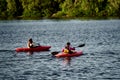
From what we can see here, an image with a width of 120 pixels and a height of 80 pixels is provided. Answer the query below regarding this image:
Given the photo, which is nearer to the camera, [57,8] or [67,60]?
[67,60]

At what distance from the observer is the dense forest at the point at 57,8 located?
154125 mm

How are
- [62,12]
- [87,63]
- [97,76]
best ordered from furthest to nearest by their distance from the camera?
[62,12]
[87,63]
[97,76]

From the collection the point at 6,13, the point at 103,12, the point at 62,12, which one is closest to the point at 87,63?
the point at 103,12

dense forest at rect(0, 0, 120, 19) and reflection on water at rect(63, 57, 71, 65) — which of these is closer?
reflection on water at rect(63, 57, 71, 65)

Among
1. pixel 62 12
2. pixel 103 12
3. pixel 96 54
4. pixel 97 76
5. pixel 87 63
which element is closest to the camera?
pixel 97 76

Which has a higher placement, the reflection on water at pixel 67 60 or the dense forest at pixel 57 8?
the reflection on water at pixel 67 60

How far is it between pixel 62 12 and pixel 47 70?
127 metres

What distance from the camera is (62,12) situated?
551 ft

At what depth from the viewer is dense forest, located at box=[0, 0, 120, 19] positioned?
154 meters

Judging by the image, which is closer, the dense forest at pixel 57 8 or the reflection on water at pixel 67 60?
the reflection on water at pixel 67 60

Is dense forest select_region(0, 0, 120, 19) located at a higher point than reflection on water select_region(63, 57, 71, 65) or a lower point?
lower

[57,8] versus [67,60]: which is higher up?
[67,60]

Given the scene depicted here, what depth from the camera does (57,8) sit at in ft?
572

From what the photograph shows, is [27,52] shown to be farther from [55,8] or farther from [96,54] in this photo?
[55,8]
